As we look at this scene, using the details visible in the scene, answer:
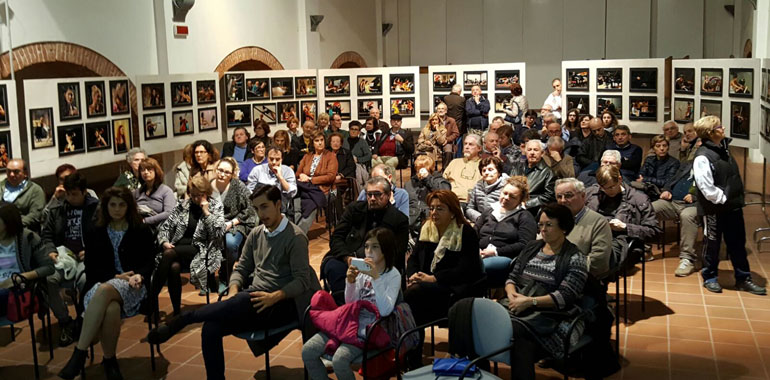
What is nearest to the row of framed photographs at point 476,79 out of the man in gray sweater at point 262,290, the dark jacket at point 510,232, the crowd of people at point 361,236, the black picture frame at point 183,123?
the crowd of people at point 361,236

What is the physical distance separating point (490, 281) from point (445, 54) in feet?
58.1

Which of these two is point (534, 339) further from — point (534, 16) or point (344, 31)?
point (534, 16)

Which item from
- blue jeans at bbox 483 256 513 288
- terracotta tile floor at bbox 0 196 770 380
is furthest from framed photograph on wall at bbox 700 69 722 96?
blue jeans at bbox 483 256 513 288

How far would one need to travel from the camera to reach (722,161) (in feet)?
24.5

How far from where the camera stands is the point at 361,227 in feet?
21.9

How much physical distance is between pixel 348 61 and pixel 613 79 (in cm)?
753

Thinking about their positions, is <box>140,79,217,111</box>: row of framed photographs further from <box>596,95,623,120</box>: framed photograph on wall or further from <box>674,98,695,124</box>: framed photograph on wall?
<box>674,98,695,124</box>: framed photograph on wall

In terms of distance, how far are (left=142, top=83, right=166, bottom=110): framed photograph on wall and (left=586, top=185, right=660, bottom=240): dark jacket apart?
261 inches

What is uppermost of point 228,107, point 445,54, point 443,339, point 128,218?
point 445,54

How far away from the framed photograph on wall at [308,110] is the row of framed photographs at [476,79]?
3.25 metres

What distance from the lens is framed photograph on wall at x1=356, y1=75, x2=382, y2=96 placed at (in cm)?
1588

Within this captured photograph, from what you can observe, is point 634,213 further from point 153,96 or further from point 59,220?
point 153,96

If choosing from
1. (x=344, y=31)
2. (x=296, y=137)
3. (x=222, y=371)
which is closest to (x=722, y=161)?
(x=222, y=371)

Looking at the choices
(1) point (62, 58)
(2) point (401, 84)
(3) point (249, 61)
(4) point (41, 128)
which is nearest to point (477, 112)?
(2) point (401, 84)
